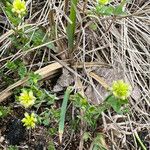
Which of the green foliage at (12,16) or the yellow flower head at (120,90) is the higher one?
A: the green foliage at (12,16)

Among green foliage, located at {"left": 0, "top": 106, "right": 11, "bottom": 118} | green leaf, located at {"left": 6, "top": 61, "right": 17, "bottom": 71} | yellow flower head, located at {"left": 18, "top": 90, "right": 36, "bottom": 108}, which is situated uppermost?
green leaf, located at {"left": 6, "top": 61, "right": 17, "bottom": 71}

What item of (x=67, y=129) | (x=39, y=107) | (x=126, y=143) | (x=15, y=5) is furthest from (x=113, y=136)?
(x=15, y=5)

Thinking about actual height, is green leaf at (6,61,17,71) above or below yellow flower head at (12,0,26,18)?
below

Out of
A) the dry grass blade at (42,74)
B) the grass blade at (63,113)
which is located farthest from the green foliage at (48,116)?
the dry grass blade at (42,74)

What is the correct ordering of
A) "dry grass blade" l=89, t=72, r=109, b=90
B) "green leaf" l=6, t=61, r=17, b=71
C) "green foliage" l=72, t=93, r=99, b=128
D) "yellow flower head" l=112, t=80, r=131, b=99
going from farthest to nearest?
"dry grass blade" l=89, t=72, r=109, b=90 < "green leaf" l=6, t=61, r=17, b=71 < "green foliage" l=72, t=93, r=99, b=128 < "yellow flower head" l=112, t=80, r=131, b=99

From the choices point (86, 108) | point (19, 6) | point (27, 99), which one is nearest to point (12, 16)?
point (19, 6)

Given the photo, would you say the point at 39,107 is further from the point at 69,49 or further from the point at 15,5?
the point at 15,5

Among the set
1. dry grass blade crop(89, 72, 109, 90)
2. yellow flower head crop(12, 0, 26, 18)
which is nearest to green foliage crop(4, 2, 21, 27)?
yellow flower head crop(12, 0, 26, 18)

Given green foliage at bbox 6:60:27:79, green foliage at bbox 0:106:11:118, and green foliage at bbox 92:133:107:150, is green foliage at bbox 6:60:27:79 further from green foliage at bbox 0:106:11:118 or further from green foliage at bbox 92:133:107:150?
green foliage at bbox 92:133:107:150

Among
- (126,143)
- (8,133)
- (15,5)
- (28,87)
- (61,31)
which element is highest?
(15,5)

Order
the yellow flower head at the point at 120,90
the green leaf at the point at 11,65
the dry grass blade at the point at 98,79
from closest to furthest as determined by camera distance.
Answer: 1. the yellow flower head at the point at 120,90
2. the green leaf at the point at 11,65
3. the dry grass blade at the point at 98,79

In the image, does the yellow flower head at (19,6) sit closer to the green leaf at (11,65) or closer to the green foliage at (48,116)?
the green leaf at (11,65)
